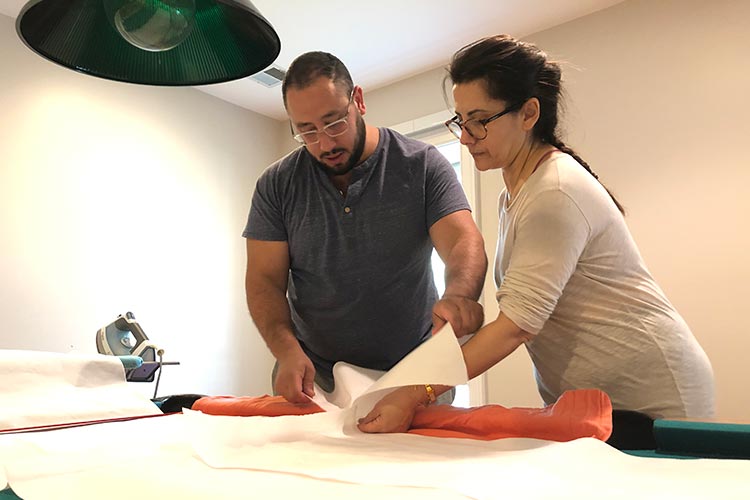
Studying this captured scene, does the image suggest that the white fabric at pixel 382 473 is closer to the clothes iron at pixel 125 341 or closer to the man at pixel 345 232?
the man at pixel 345 232

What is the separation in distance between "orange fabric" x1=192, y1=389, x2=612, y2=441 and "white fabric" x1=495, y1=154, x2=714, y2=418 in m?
0.16

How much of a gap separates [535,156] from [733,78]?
6.33 ft

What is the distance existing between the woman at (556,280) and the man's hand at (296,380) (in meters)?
0.25

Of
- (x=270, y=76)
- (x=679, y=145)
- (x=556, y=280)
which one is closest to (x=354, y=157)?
(x=556, y=280)

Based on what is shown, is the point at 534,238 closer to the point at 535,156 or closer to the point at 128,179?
the point at 535,156

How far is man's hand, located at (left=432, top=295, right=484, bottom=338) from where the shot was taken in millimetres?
1177

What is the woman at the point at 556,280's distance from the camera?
1104mm

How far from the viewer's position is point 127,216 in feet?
A: 11.4

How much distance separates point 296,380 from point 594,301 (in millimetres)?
641

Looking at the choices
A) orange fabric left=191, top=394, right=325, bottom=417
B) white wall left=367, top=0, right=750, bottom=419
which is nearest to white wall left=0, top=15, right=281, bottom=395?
white wall left=367, top=0, right=750, bottom=419

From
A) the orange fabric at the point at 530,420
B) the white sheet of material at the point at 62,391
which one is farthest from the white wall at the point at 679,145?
the white sheet of material at the point at 62,391

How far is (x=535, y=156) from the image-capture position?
131 cm

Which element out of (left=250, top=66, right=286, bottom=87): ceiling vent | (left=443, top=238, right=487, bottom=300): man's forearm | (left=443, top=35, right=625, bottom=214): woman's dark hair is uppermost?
(left=250, top=66, right=286, bottom=87): ceiling vent

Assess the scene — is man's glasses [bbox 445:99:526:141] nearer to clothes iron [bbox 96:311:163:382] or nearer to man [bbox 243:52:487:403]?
man [bbox 243:52:487:403]
